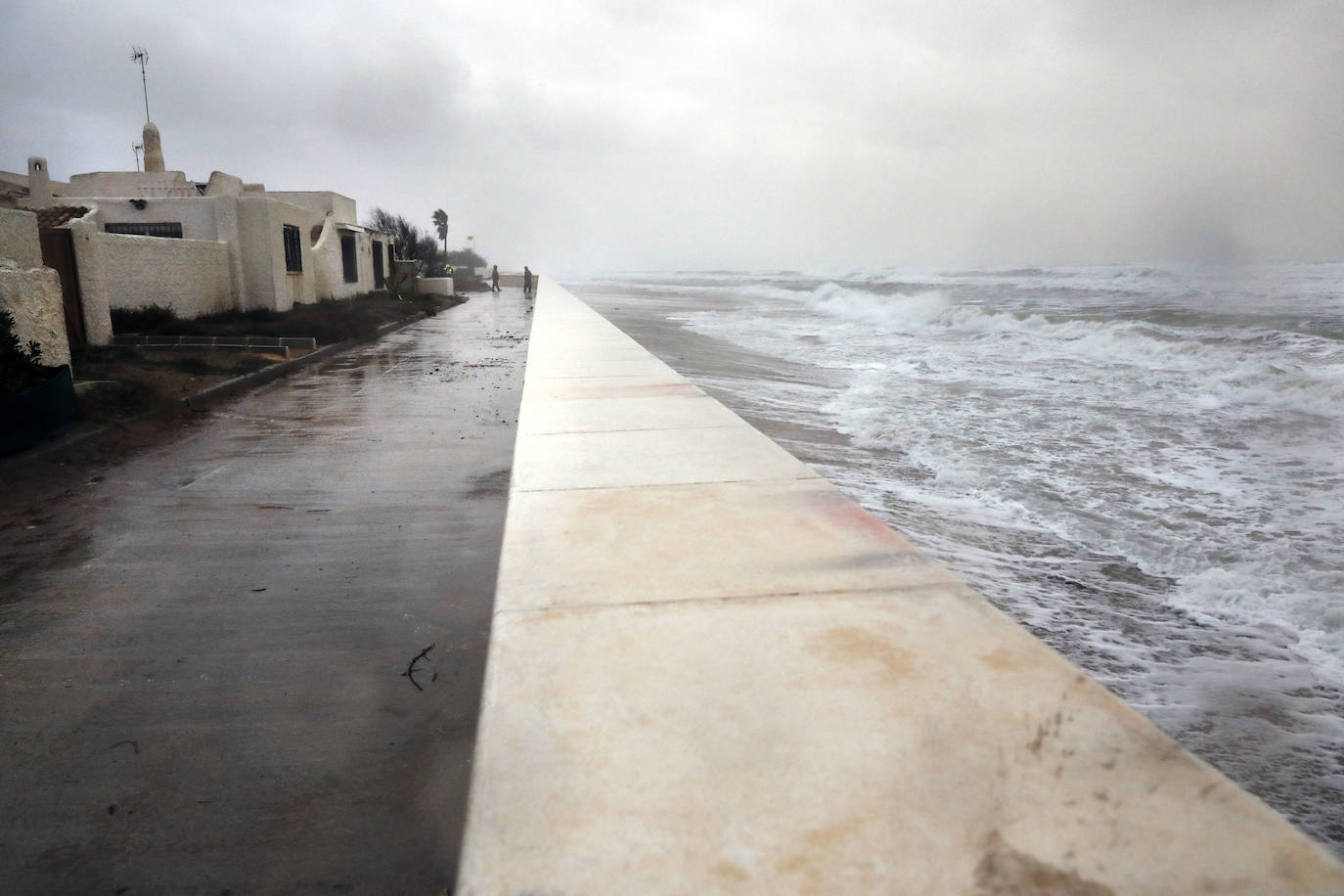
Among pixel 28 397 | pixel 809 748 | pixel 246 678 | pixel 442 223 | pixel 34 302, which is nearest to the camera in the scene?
pixel 809 748

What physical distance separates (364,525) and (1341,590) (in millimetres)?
5836

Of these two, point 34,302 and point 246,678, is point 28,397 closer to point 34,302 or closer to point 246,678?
point 34,302

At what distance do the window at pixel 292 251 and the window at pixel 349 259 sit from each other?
5137mm

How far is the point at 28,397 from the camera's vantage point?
6.80m

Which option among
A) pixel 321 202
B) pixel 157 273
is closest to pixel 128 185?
pixel 321 202

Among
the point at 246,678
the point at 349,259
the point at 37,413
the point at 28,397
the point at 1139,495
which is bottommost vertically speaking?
the point at 1139,495

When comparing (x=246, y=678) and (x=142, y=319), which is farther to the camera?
(x=142, y=319)

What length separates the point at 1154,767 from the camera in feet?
4.12

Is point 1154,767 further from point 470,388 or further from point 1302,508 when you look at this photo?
point 470,388

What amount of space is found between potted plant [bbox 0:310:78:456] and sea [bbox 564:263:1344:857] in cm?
655

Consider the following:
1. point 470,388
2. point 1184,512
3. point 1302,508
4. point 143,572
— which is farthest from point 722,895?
point 470,388

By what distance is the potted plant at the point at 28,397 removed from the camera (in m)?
6.62

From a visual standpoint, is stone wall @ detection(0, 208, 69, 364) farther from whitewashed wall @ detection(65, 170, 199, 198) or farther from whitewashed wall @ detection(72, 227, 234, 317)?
whitewashed wall @ detection(65, 170, 199, 198)

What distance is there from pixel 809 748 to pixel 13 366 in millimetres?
8477
